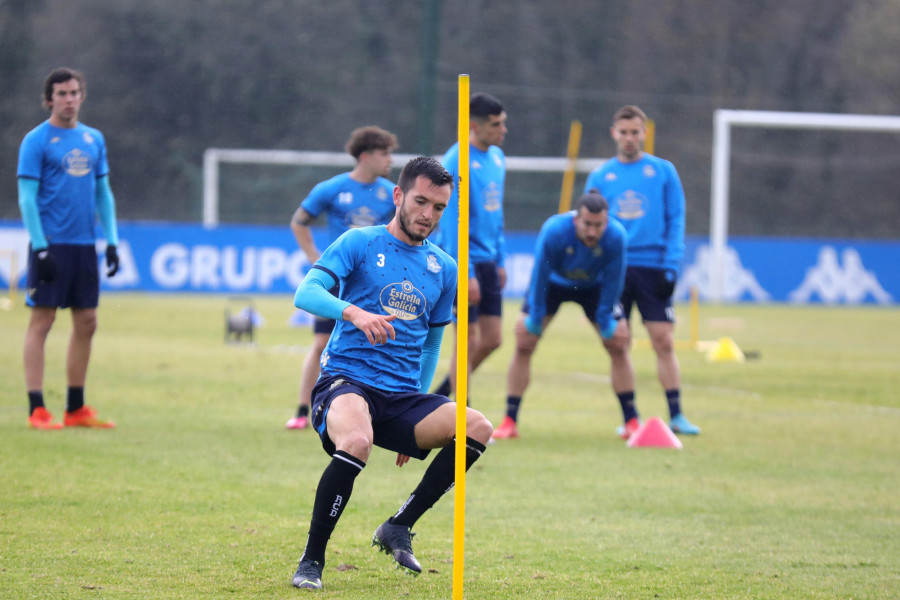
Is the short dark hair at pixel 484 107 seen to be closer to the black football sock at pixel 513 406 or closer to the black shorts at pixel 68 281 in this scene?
the black football sock at pixel 513 406

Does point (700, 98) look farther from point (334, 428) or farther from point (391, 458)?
point (334, 428)

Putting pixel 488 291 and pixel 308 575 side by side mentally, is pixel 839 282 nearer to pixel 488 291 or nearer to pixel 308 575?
pixel 488 291

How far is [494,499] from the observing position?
6160 millimetres

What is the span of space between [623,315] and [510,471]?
203 cm

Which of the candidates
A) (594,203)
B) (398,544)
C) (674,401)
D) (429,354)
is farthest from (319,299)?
(674,401)

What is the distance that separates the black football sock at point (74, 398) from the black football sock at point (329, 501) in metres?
4.00

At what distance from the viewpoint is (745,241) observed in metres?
29.1

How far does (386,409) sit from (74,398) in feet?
12.8

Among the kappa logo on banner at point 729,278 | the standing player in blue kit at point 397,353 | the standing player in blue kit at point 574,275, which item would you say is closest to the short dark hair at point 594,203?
the standing player in blue kit at point 574,275

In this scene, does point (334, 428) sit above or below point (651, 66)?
below

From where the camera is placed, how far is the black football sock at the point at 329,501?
4.36 meters

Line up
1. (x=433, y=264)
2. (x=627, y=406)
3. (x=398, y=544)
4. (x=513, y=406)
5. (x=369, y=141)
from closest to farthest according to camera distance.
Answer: (x=398, y=544) < (x=433, y=264) < (x=369, y=141) < (x=513, y=406) < (x=627, y=406)

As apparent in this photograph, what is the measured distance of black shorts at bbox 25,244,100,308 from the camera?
7.66 meters

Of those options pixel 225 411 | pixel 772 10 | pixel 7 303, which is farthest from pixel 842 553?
pixel 772 10
